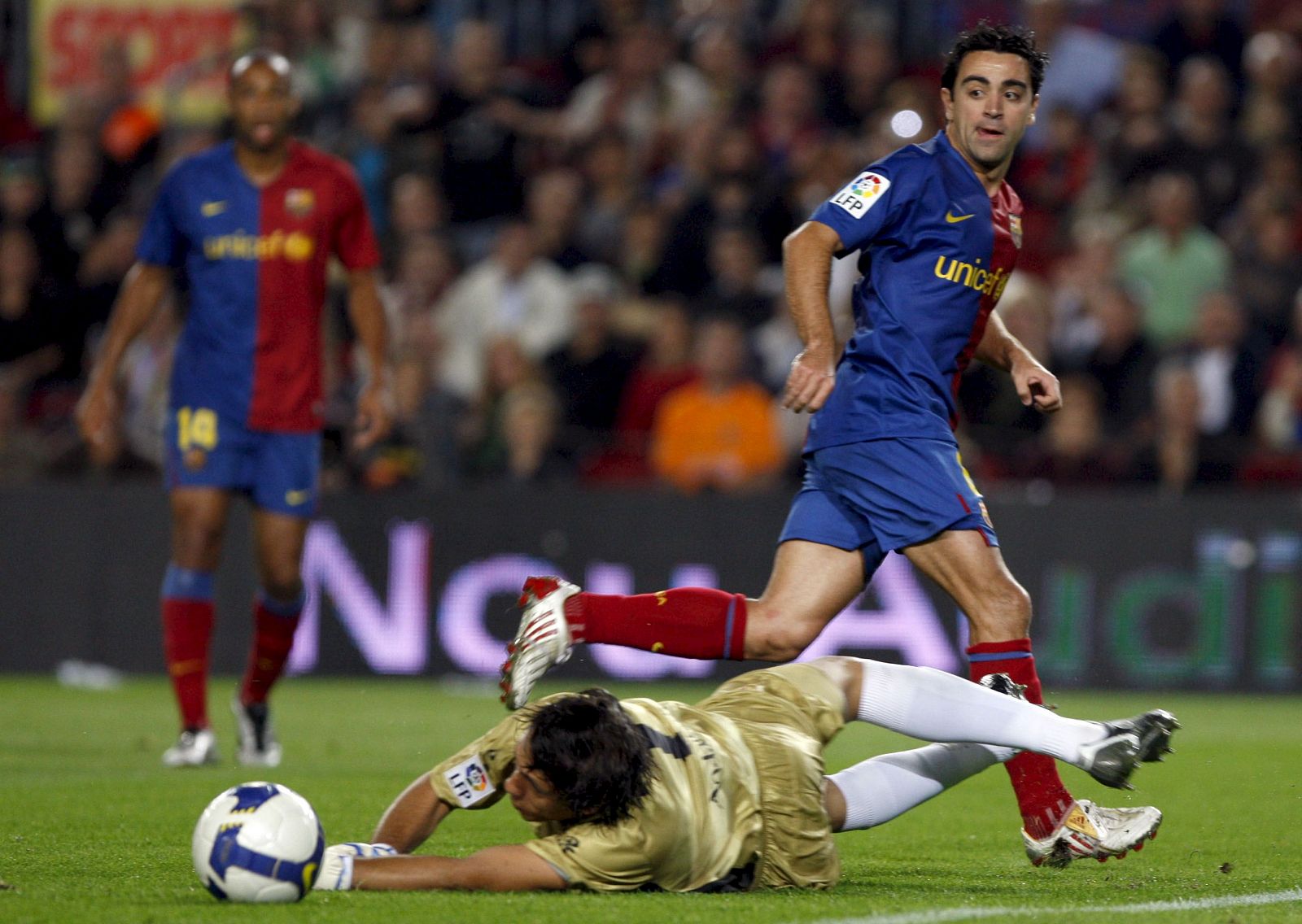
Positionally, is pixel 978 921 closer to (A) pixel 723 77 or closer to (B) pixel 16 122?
(A) pixel 723 77

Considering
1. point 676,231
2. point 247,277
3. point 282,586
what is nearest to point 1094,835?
point 282,586

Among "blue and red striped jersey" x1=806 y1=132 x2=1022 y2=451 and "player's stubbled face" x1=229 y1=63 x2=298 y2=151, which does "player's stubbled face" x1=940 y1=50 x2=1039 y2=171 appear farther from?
"player's stubbled face" x1=229 y1=63 x2=298 y2=151

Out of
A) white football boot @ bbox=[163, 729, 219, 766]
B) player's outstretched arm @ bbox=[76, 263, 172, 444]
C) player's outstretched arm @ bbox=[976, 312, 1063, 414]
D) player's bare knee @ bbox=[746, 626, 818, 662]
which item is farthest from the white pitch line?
player's outstretched arm @ bbox=[76, 263, 172, 444]

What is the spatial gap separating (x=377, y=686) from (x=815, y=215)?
6.93 m

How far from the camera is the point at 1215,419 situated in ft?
38.9

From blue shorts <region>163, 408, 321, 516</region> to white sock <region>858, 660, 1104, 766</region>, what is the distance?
348 centimetres

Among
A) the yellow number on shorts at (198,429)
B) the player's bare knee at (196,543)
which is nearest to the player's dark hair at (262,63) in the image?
the yellow number on shorts at (198,429)

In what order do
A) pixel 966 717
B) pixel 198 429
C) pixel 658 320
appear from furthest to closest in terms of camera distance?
pixel 658 320, pixel 198 429, pixel 966 717

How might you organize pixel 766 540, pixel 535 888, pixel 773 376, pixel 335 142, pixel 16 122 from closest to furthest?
pixel 535 888
pixel 766 540
pixel 773 376
pixel 335 142
pixel 16 122

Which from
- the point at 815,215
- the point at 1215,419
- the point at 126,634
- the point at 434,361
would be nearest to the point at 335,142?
the point at 434,361

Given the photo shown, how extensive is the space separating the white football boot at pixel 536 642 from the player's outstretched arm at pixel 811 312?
2.60 ft

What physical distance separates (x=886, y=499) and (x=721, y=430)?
6.59m

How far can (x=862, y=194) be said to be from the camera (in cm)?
543

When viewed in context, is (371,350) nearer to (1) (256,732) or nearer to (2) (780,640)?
(1) (256,732)
